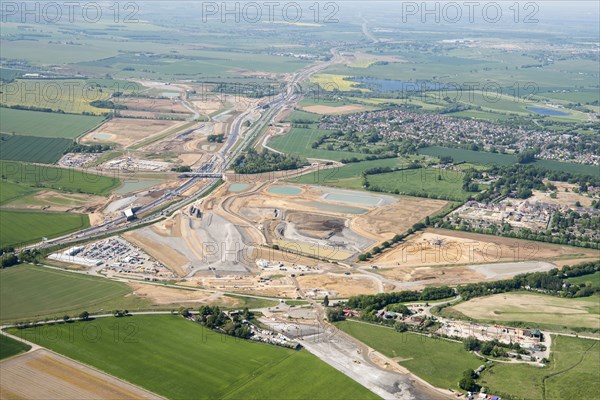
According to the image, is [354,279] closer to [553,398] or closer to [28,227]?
[553,398]

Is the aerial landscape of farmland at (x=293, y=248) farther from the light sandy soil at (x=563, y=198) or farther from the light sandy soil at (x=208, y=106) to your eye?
the light sandy soil at (x=208, y=106)

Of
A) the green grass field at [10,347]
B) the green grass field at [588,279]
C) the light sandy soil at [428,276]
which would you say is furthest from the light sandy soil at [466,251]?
the green grass field at [10,347]

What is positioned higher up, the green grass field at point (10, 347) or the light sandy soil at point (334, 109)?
the light sandy soil at point (334, 109)

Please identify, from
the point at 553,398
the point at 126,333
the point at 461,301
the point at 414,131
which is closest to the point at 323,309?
the point at 461,301

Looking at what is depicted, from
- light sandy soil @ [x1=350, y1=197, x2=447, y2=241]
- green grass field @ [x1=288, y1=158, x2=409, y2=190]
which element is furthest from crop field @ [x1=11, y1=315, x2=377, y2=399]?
green grass field @ [x1=288, y1=158, x2=409, y2=190]

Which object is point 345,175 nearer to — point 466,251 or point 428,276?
point 466,251
